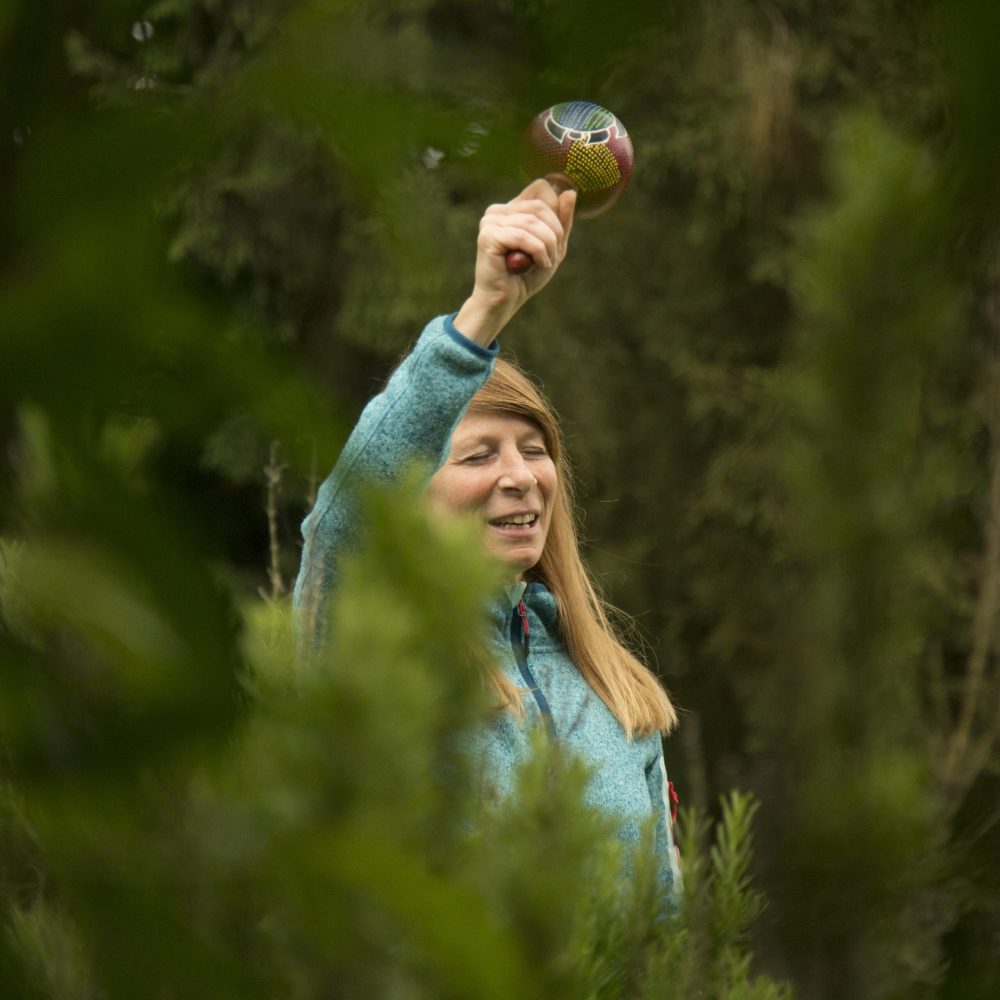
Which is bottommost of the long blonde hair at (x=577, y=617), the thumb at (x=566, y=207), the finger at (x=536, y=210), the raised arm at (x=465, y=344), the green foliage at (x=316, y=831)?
the long blonde hair at (x=577, y=617)

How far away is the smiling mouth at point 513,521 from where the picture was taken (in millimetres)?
1926

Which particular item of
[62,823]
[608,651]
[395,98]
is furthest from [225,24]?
[608,651]

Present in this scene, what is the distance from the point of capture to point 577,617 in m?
2.04

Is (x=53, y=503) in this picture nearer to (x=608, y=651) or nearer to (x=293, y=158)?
(x=293, y=158)

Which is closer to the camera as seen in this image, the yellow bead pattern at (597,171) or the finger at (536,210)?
the finger at (536,210)

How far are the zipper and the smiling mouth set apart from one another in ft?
A: 0.31

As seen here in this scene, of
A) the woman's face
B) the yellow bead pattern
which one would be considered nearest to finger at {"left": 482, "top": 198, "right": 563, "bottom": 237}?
the yellow bead pattern

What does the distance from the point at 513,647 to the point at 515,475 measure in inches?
8.2

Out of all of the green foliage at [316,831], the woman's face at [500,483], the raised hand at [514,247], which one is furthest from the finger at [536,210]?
the woman's face at [500,483]

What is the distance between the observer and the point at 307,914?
0.29 metres

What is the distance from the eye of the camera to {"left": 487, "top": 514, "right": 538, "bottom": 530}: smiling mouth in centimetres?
193

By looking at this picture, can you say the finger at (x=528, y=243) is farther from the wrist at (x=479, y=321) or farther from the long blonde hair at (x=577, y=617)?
the long blonde hair at (x=577, y=617)

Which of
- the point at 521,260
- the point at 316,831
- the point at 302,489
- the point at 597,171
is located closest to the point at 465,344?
the point at 521,260

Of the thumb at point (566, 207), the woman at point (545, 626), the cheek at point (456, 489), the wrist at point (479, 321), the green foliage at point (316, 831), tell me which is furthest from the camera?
the cheek at point (456, 489)
